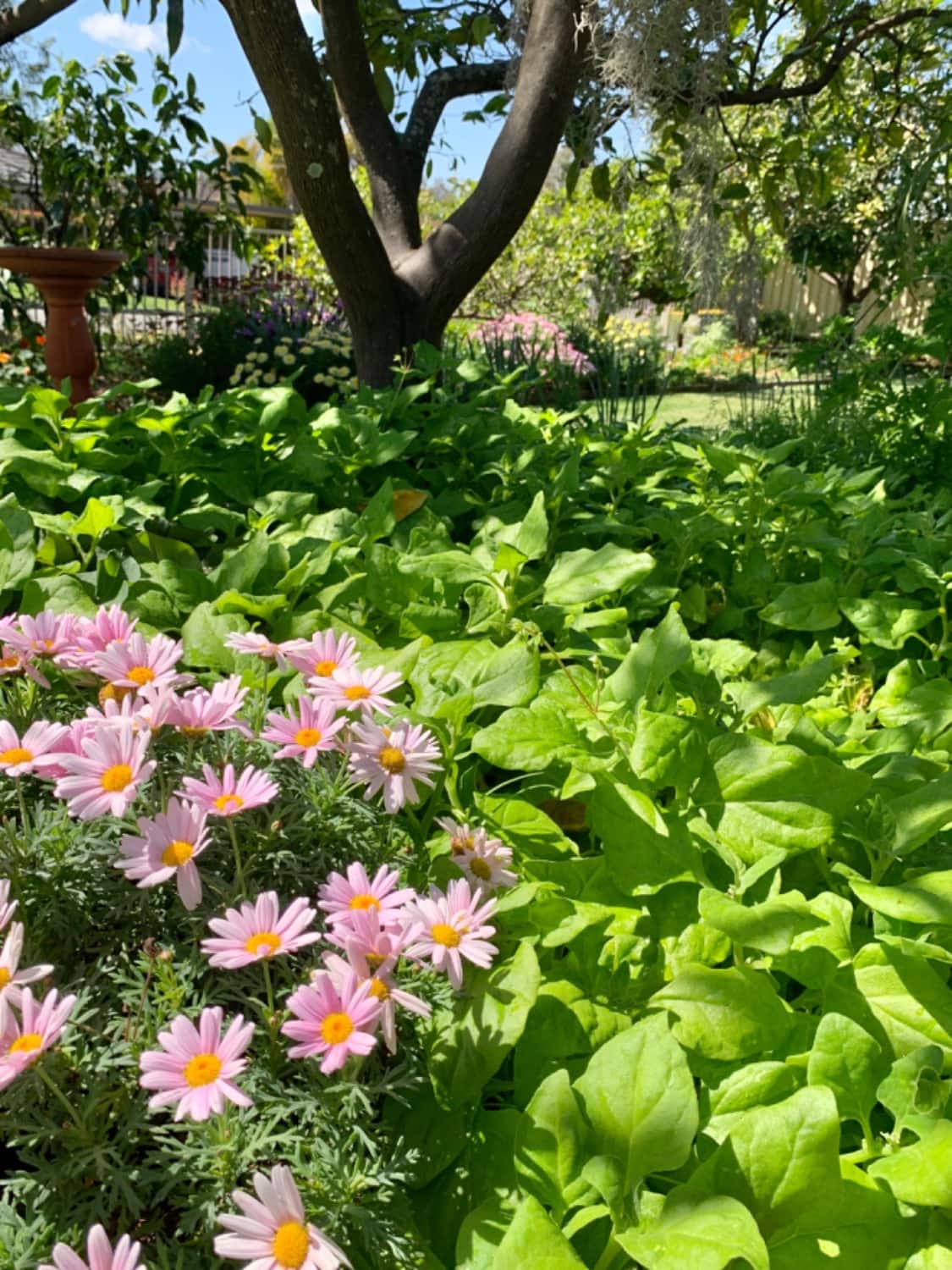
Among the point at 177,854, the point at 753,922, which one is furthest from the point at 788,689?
the point at 177,854

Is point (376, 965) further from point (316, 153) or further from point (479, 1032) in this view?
point (316, 153)

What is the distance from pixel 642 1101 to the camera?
724 millimetres

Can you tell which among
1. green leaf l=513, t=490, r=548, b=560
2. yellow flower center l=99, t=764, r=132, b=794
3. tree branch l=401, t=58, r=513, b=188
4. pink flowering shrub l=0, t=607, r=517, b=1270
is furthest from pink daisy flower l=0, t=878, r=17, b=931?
tree branch l=401, t=58, r=513, b=188

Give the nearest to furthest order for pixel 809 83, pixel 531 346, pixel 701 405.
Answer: pixel 809 83 → pixel 531 346 → pixel 701 405

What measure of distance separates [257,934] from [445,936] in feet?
0.49

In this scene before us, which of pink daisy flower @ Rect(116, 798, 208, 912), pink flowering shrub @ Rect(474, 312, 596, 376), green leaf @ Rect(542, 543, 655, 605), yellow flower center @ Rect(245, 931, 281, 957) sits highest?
pink flowering shrub @ Rect(474, 312, 596, 376)

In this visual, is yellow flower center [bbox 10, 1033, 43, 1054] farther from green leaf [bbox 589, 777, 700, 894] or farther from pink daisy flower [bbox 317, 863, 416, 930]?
green leaf [bbox 589, 777, 700, 894]

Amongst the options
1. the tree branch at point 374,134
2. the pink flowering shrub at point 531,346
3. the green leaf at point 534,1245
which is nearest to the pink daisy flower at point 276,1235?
the green leaf at point 534,1245

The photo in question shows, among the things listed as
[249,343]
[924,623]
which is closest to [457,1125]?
[924,623]

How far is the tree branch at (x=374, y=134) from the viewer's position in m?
3.28

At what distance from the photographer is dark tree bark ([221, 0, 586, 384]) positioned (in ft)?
9.78

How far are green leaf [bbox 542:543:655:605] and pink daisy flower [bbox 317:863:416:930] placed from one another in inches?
21.4

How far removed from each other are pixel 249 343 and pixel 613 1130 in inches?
258

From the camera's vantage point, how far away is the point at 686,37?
3447 mm
